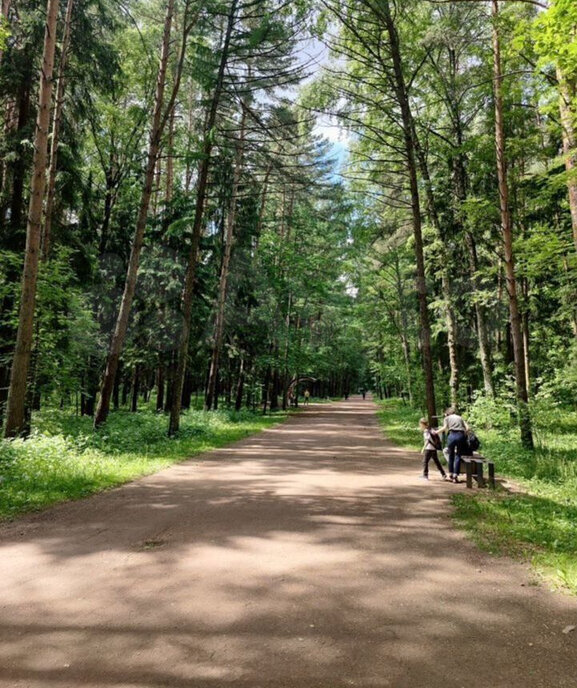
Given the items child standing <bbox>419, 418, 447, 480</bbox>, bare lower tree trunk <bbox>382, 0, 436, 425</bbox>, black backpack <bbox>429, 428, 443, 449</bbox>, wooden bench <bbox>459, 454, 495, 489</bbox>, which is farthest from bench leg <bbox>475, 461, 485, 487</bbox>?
bare lower tree trunk <bbox>382, 0, 436, 425</bbox>

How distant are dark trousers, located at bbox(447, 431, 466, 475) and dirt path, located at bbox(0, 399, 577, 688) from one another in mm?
2527

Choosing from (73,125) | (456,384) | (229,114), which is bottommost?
(456,384)

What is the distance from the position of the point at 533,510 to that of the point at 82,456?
9123 millimetres

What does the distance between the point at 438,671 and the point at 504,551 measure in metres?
2.80

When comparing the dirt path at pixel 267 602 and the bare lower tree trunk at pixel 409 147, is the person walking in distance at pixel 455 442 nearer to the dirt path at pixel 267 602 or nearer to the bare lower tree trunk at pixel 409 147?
the dirt path at pixel 267 602

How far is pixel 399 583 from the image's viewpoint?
434 cm

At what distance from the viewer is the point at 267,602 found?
391cm

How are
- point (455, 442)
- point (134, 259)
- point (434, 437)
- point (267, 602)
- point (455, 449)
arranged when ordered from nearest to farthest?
point (267, 602)
point (455, 442)
point (455, 449)
point (434, 437)
point (134, 259)

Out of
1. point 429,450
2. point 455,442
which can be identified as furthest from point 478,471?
point 429,450

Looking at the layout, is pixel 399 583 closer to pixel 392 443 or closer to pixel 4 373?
pixel 392 443

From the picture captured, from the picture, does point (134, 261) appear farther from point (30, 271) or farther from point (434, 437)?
point (434, 437)

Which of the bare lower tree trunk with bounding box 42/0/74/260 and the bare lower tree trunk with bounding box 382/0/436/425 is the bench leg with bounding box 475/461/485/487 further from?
the bare lower tree trunk with bounding box 42/0/74/260

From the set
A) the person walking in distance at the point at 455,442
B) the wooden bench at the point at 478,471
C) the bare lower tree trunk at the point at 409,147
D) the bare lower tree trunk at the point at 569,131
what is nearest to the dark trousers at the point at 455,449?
the person walking in distance at the point at 455,442

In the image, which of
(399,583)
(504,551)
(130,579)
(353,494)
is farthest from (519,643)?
(353,494)
